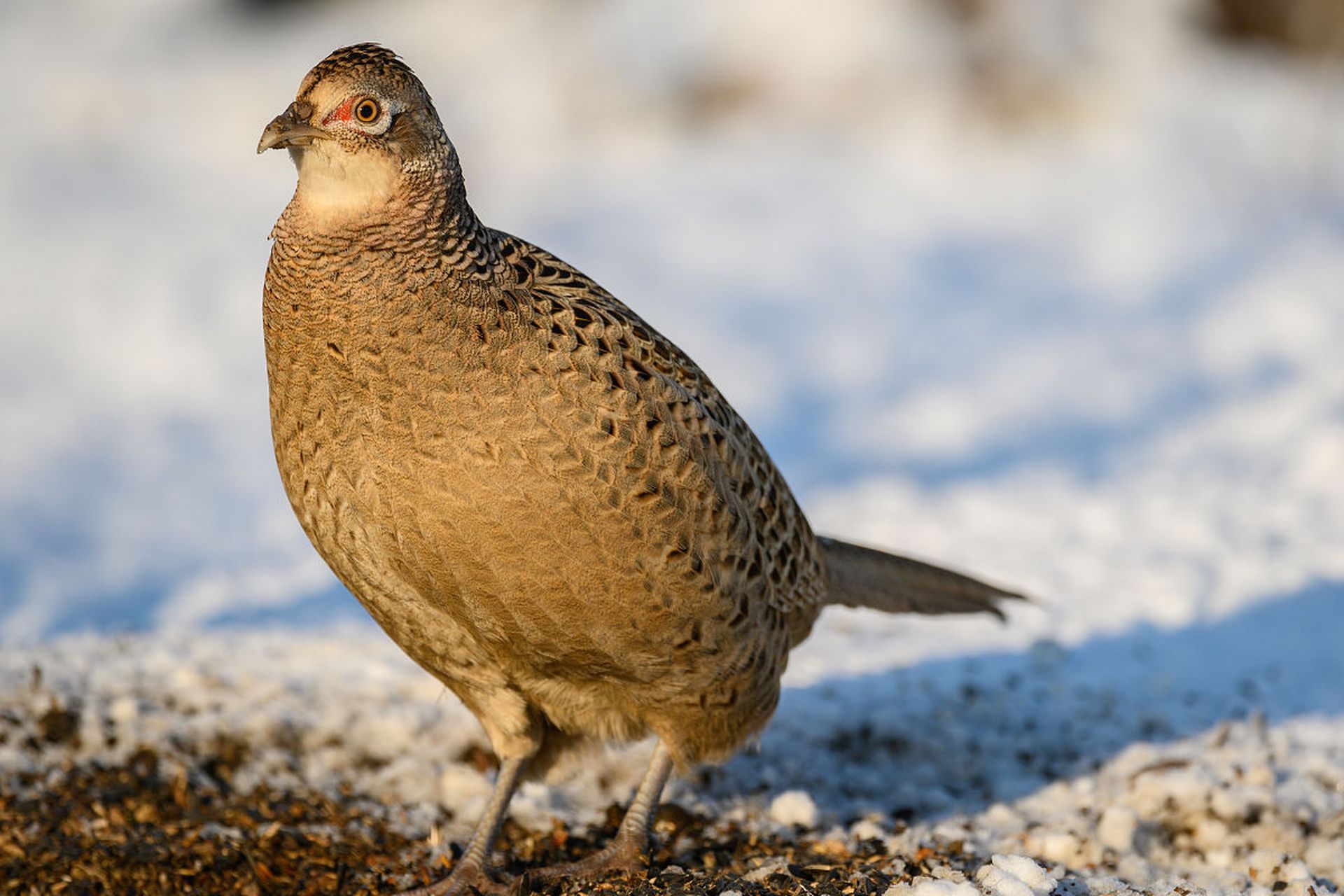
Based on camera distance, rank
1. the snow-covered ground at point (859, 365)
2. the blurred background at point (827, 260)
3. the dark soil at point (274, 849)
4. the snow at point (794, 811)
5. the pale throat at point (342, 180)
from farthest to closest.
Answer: the blurred background at point (827, 260) < the snow-covered ground at point (859, 365) < the snow at point (794, 811) < the dark soil at point (274, 849) < the pale throat at point (342, 180)

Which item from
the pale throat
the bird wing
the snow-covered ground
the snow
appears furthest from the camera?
the snow-covered ground

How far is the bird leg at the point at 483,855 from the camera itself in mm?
3805

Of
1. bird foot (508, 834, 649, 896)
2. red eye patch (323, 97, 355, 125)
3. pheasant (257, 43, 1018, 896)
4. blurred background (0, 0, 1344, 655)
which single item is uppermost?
blurred background (0, 0, 1344, 655)

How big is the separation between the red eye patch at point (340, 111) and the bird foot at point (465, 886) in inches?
79.5

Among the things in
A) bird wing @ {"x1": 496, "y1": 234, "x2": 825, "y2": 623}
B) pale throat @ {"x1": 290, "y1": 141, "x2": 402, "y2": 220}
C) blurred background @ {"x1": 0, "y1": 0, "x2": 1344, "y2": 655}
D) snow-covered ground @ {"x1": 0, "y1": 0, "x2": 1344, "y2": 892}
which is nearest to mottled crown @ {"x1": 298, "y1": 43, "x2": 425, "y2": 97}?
pale throat @ {"x1": 290, "y1": 141, "x2": 402, "y2": 220}

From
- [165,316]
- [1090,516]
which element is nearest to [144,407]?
[165,316]

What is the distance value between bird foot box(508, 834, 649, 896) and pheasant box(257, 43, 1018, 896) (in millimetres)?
460

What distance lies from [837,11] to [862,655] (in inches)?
406

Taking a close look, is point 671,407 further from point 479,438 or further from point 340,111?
point 340,111

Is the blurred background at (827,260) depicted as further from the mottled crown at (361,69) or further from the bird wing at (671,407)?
the mottled crown at (361,69)

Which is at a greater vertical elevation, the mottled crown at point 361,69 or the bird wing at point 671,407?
the mottled crown at point 361,69

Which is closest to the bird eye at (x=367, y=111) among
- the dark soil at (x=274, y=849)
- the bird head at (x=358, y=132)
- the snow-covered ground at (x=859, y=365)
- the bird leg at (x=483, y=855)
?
the bird head at (x=358, y=132)

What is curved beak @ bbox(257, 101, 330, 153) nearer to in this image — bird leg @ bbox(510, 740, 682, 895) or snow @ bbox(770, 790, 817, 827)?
bird leg @ bbox(510, 740, 682, 895)

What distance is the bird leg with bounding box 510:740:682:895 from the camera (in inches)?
151
